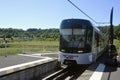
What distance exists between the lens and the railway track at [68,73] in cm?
1645

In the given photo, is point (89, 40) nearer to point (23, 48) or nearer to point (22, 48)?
point (23, 48)

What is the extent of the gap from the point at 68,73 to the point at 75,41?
236 cm

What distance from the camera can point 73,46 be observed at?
18.1 m

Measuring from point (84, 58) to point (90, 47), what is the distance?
3.28 ft

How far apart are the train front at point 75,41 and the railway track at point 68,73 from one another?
84 centimetres

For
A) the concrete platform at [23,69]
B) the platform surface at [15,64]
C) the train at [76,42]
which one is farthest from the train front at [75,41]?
the platform surface at [15,64]

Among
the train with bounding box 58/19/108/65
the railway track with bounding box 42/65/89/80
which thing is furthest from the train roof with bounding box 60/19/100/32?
the railway track with bounding box 42/65/89/80

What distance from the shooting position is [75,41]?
18.2 metres

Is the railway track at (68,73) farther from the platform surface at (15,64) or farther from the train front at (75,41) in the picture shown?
the platform surface at (15,64)

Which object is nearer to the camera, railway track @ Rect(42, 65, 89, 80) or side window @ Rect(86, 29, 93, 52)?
railway track @ Rect(42, 65, 89, 80)

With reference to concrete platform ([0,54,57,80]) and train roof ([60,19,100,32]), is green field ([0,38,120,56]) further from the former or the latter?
train roof ([60,19,100,32])

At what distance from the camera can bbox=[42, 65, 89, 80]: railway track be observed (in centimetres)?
1645

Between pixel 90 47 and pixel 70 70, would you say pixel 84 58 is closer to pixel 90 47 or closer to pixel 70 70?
pixel 90 47

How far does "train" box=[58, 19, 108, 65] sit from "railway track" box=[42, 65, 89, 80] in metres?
0.83
